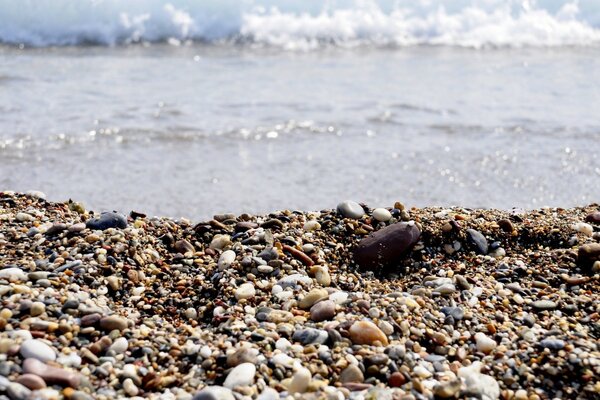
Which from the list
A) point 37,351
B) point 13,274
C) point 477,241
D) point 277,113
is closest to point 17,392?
point 37,351

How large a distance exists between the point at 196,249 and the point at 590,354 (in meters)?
1.65

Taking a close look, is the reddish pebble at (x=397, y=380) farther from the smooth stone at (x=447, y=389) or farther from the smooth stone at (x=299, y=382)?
the smooth stone at (x=299, y=382)

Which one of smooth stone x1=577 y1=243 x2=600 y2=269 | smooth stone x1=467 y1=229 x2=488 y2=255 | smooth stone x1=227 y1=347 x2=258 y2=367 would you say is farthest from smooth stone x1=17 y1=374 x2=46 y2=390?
smooth stone x1=577 y1=243 x2=600 y2=269

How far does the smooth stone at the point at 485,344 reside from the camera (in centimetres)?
243

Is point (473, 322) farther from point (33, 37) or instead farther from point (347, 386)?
point (33, 37)

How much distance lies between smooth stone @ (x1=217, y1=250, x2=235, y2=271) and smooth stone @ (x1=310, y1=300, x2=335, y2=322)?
47 cm

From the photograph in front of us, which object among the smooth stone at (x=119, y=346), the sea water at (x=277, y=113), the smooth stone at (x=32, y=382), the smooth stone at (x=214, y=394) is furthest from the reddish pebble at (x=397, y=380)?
the sea water at (x=277, y=113)

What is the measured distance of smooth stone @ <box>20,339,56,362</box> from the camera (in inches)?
83.8

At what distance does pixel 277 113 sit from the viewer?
6.57m

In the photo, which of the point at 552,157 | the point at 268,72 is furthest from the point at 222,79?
the point at 552,157

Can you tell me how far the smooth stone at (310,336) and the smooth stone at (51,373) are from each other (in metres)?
0.71

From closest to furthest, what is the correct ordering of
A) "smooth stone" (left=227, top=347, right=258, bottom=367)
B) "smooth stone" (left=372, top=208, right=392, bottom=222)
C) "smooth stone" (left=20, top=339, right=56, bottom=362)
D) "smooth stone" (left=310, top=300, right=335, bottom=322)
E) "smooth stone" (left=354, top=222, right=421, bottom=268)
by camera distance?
1. "smooth stone" (left=20, top=339, right=56, bottom=362)
2. "smooth stone" (left=227, top=347, right=258, bottom=367)
3. "smooth stone" (left=310, top=300, right=335, bottom=322)
4. "smooth stone" (left=354, top=222, right=421, bottom=268)
5. "smooth stone" (left=372, top=208, right=392, bottom=222)

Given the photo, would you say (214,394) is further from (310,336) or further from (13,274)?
(13,274)

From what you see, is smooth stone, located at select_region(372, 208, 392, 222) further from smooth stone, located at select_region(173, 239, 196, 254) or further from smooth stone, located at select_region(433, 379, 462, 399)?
smooth stone, located at select_region(433, 379, 462, 399)
